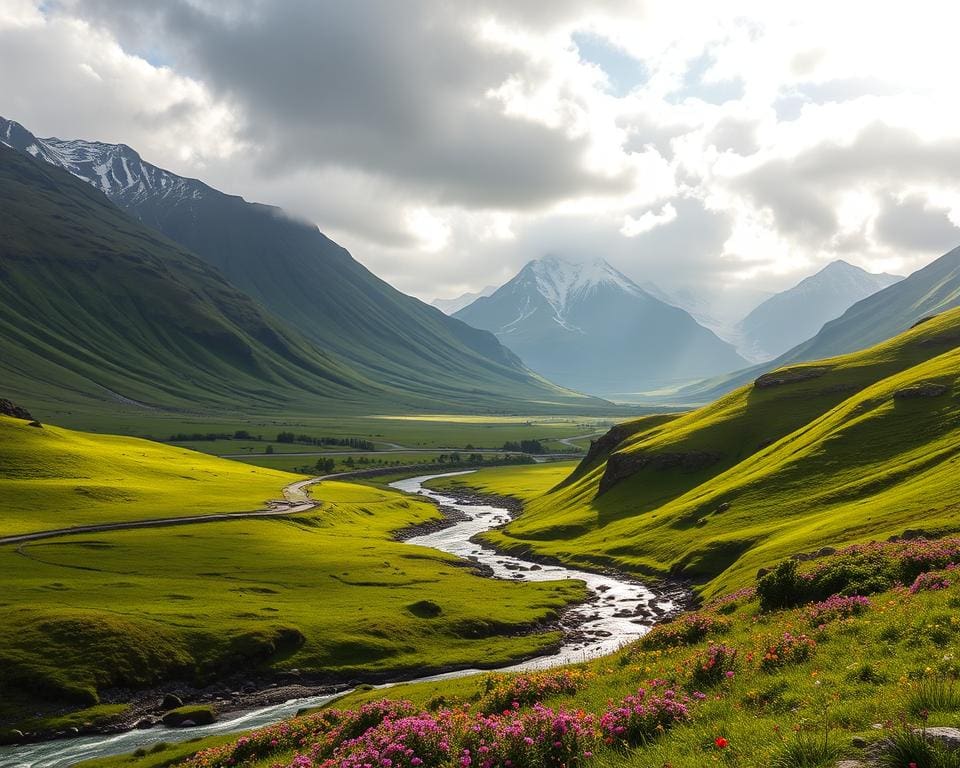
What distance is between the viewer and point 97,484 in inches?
5226

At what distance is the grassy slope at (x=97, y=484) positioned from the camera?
114m

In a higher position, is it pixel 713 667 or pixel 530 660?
pixel 713 667

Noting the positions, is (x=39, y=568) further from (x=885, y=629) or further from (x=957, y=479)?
(x=957, y=479)

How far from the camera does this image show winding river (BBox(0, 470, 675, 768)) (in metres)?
47.9

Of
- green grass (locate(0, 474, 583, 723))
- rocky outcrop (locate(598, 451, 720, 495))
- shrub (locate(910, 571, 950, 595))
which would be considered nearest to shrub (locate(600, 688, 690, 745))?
shrub (locate(910, 571, 950, 595))

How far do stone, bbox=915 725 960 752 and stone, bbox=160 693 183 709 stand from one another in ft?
202

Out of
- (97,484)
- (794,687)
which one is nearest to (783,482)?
(794,687)

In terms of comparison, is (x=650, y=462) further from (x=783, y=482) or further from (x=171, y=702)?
(x=171, y=702)

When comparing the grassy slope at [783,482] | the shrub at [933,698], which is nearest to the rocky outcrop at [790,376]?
the grassy slope at [783,482]

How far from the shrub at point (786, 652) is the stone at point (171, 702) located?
53.8 meters

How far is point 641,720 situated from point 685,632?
16266mm

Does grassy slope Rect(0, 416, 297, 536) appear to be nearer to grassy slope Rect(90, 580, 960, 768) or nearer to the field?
the field

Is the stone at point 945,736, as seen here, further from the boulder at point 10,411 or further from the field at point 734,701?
the boulder at point 10,411

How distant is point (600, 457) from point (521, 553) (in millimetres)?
59953
